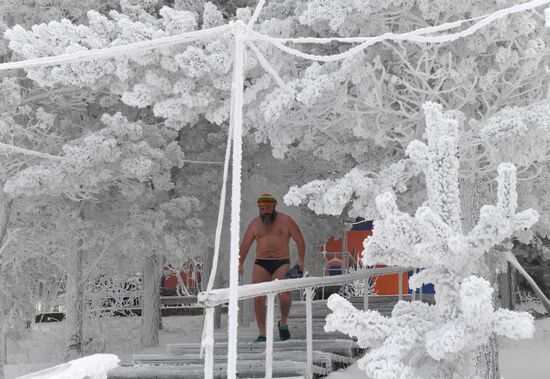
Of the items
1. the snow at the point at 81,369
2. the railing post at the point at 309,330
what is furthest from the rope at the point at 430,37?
the snow at the point at 81,369

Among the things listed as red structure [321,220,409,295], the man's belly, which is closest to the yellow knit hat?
the man's belly

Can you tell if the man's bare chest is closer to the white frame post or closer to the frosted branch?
the frosted branch

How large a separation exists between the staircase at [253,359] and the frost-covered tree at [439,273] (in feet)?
7.90

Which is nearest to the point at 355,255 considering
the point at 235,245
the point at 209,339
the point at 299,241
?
the point at 299,241

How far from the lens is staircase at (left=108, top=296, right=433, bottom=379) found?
26.6 ft

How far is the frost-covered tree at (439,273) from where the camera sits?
4641 mm

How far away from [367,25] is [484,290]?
12.0 feet

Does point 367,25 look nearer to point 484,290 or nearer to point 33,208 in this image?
point 484,290

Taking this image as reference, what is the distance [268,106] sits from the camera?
7.44 m

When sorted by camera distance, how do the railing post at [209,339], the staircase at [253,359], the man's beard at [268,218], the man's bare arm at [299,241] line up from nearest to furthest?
the railing post at [209,339], the staircase at [253,359], the man's bare arm at [299,241], the man's beard at [268,218]

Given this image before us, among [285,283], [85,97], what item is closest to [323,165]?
[85,97]

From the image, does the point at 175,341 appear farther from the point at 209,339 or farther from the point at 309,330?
the point at 209,339

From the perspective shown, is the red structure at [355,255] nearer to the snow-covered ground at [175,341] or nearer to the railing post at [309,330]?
the snow-covered ground at [175,341]

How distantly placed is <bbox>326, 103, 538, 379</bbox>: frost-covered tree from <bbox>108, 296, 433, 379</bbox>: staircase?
2409 millimetres
